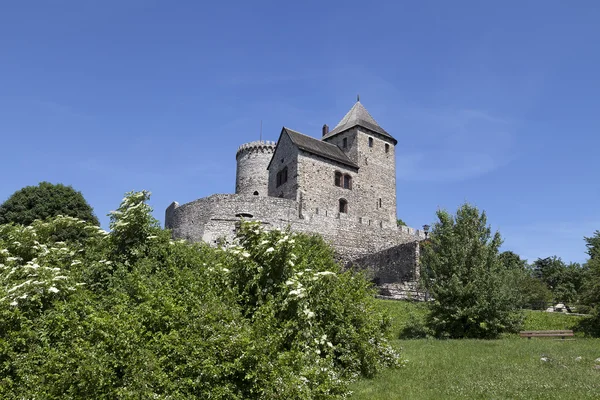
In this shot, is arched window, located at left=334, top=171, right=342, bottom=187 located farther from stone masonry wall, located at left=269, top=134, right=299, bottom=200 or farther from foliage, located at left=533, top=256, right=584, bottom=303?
foliage, located at left=533, top=256, right=584, bottom=303

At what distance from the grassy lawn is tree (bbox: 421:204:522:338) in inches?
68.8

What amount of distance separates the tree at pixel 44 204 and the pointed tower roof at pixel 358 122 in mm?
22009

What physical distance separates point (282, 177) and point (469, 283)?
25837mm

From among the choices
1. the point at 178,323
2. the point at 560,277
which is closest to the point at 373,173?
the point at 560,277

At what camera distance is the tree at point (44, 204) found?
33.8 meters

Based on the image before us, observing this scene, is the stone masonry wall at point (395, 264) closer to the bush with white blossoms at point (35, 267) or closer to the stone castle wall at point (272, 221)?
the stone castle wall at point (272, 221)

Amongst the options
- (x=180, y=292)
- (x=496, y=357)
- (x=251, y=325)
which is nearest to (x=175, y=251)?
(x=180, y=292)

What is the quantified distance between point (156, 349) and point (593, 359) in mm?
10025

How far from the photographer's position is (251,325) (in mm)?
9445

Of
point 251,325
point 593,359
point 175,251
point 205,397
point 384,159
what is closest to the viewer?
point 205,397

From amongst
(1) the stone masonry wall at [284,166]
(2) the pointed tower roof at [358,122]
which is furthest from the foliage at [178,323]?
(2) the pointed tower roof at [358,122]

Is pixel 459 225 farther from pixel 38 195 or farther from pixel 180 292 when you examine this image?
pixel 38 195

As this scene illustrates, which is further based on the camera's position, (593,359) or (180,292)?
(593,359)

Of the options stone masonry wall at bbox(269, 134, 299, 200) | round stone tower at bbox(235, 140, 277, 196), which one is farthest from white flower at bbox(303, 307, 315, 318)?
round stone tower at bbox(235, 140, 277, 196)
